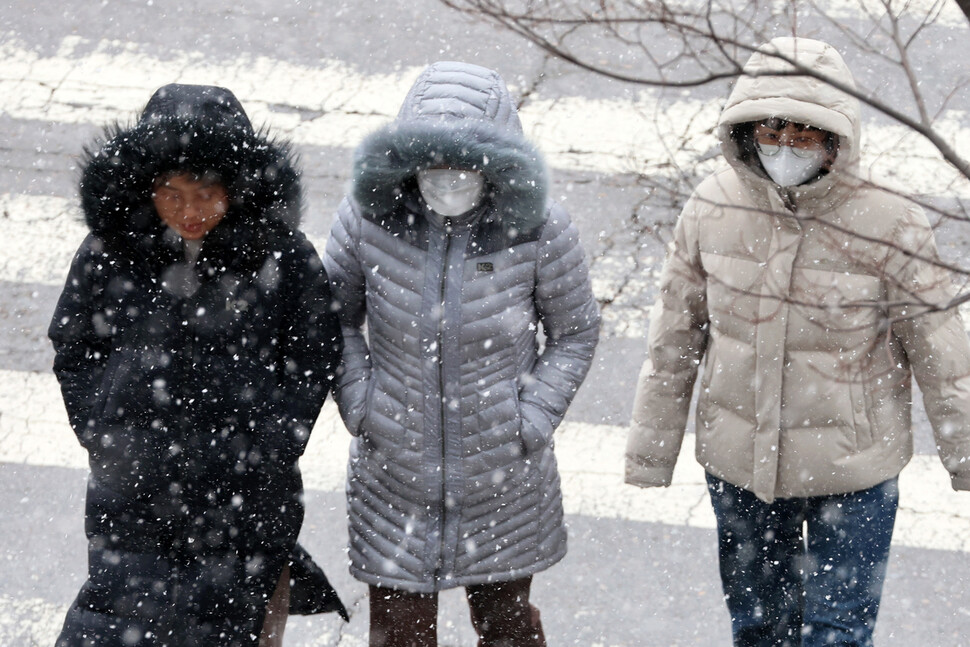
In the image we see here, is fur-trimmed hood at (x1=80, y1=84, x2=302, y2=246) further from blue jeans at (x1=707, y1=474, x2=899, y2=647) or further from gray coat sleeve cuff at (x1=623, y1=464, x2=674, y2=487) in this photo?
blue jeans at (x1=707, y1=474, x2=899, y2=647)

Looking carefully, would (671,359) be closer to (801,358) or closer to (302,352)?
(801,358)

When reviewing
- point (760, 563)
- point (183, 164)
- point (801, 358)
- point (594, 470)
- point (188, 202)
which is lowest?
point (594, 470)

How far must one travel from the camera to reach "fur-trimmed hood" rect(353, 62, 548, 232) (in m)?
3.40

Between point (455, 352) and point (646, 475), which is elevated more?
point (455, 352)

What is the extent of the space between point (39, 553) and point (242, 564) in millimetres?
1754

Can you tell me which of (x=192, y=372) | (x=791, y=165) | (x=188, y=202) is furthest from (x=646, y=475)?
(x=188, y=202)

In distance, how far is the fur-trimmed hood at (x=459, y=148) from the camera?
3.40 metres

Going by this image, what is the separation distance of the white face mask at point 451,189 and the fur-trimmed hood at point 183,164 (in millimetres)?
358

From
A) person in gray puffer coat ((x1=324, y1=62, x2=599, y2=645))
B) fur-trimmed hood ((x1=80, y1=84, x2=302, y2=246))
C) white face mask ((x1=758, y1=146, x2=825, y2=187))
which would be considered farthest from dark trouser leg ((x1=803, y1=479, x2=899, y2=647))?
fur-trimmed hood ((x1=80, y1=84, x2=302, y2=246))

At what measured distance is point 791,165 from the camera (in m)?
3.50

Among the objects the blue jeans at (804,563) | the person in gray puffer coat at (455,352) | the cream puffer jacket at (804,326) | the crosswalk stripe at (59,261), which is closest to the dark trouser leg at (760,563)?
the blue jeans at (804,563)

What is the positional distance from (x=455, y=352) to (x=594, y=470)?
6.39ft

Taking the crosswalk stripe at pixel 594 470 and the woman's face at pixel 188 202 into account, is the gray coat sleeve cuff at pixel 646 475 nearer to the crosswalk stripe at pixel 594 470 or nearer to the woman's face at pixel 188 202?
the crosswalk stripe at pixel 594 470

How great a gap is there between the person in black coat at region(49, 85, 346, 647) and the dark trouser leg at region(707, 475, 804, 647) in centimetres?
124
